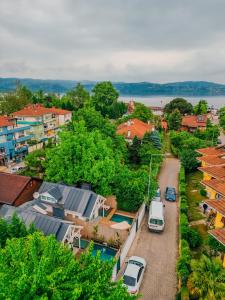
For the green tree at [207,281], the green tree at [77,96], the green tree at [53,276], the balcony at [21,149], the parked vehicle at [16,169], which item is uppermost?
the green tree at [77,96]

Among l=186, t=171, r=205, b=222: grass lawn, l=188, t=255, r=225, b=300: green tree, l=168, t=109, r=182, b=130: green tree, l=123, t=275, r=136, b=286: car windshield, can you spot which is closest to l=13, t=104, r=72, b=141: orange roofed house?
l=168, t=109, r=182, b=130: green tree

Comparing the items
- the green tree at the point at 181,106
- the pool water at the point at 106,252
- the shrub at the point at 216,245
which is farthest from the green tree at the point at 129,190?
the green tree at the point at 181,106

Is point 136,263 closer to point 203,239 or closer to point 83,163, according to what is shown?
point 203,239

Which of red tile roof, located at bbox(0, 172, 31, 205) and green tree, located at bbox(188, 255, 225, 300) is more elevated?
green tree, located at bbox(188, 255, 225, 300)

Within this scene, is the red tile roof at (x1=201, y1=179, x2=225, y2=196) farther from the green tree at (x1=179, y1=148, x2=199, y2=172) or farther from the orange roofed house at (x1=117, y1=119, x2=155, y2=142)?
the orange roofed house at (x1=117, y1=119, x2=155, y2=142)

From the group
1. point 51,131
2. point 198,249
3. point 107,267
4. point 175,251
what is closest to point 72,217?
point 175,251

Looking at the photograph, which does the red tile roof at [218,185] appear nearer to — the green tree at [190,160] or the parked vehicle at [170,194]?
the parked vehicle at [170,194]

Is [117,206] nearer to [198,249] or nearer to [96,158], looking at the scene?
[96,158]
